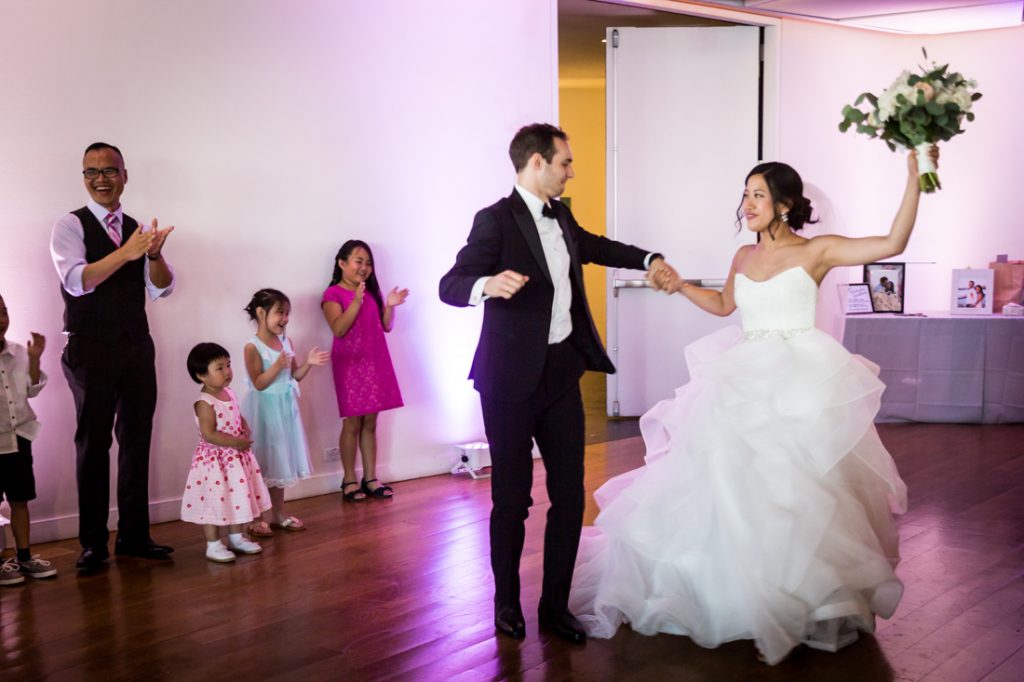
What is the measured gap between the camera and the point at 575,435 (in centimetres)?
340

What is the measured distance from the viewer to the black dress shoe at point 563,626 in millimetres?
3398

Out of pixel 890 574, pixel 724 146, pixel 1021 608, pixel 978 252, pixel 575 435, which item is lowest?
pixel 1021 608

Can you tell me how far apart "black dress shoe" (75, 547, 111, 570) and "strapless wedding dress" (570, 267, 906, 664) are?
2170 millimetres

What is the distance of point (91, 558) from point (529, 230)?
2.53 metres

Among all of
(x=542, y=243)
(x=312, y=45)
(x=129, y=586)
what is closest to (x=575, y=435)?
(x=542, y=243)

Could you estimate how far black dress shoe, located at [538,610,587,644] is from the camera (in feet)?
11.1

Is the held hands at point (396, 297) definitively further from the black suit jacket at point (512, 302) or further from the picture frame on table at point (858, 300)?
the picture frame on table at point (858, 300)

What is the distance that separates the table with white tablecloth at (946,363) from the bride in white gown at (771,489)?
451cm

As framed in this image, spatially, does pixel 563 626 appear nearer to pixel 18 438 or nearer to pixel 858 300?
pixel 18 438

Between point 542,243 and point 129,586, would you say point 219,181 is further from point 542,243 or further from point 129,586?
point 542,243

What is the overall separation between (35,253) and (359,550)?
2074 mm

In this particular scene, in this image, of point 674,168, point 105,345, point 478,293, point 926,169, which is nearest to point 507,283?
point 478,293

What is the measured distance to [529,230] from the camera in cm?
330

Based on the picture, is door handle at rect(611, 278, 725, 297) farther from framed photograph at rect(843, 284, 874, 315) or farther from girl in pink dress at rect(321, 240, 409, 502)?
girl in pink dress at rect(321, 240, 409, 502)
